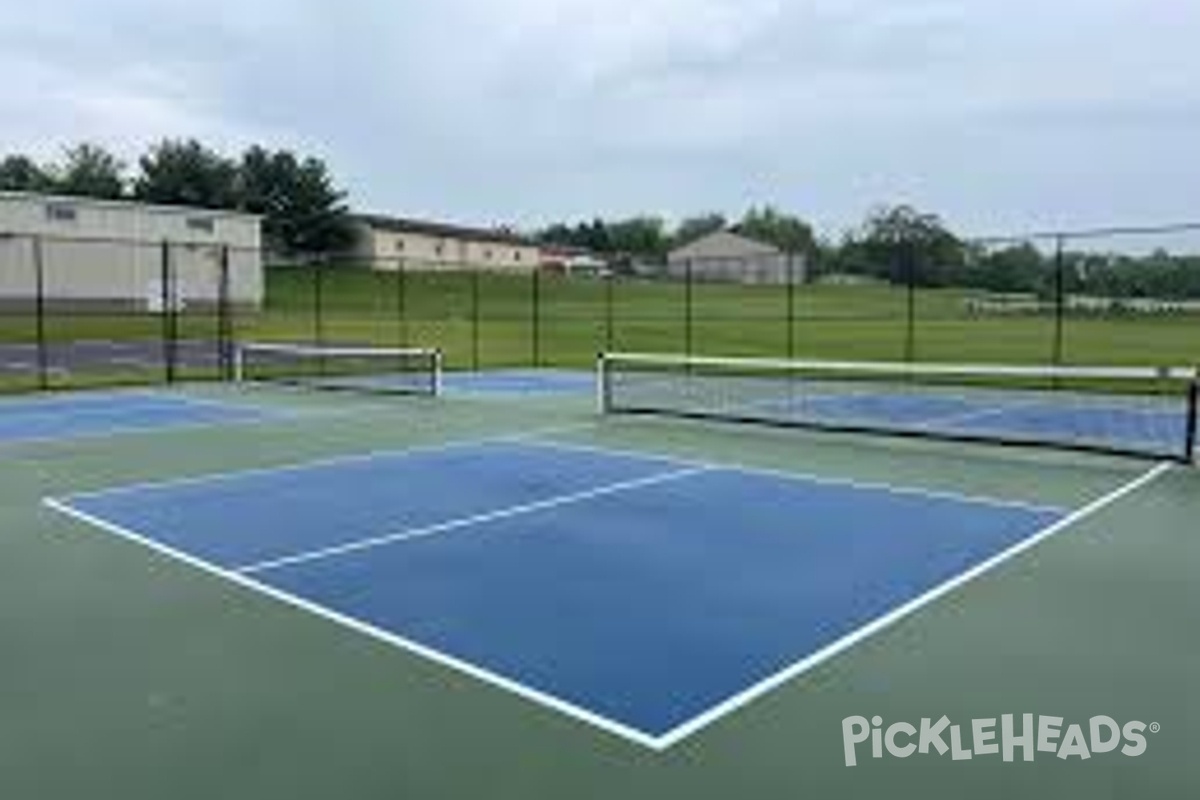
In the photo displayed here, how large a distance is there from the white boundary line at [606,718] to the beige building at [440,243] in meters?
67.8

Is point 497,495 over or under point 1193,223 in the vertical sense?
under

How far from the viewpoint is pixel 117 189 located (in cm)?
7156

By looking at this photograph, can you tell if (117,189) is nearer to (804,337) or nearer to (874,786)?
(804,337)

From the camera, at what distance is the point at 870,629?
5695 millimetres

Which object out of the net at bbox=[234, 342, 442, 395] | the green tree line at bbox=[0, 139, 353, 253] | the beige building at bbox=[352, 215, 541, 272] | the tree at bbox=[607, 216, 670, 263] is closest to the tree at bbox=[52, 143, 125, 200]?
the green tree line at bbox=[0, 139, 353, 253]

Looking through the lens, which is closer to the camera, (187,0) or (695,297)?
(187,0)

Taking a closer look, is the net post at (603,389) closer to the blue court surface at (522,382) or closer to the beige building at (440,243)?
the blue court surface at (522,382)

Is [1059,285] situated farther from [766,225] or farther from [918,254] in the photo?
[766,225]

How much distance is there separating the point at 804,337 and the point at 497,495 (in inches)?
909

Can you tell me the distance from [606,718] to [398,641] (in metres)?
1.32

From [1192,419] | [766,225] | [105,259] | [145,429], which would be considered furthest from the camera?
[766,225]

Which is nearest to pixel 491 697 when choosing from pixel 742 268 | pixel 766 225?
pixel 742 268

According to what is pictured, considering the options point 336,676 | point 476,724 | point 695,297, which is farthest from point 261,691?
point 695,297

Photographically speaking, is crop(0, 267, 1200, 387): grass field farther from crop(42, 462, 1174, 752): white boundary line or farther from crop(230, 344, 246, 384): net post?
crop(42, 462, 1174, 752): white boundary line
